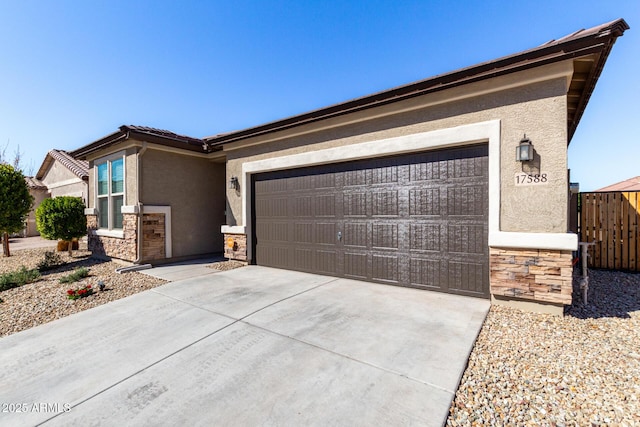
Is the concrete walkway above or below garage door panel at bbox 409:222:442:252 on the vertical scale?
below

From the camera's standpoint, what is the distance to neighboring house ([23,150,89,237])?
42.9 ft

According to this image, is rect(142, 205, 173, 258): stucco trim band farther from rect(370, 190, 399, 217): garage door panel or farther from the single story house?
rect(370, 190, 399, 217): garage door panel

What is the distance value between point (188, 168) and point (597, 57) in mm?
9786

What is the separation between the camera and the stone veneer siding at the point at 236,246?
25.7 ft

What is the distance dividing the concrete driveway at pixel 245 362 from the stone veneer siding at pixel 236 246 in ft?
10.0

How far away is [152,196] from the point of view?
7.86 m

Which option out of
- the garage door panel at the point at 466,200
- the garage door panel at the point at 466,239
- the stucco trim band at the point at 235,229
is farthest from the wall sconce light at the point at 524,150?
the stucco trim band at the point at 235,229

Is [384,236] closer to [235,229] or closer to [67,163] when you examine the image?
[235,229]

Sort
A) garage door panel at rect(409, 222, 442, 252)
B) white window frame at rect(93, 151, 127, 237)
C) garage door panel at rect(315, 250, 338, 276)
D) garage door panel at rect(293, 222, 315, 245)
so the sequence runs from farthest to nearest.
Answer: white window frame at rect(93, 151, 127, 237)
garage door panel at rect(293, 222, 315, 245)
garage door panel at rect(315, 250, 338, 276)
garage door panel at rect(409, 222, 442, 252)

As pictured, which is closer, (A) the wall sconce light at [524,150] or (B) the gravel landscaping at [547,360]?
(B) the gravel landscaping at [547,360]

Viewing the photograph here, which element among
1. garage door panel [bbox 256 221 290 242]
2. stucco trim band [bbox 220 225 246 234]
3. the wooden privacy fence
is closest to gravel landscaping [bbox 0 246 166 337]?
stucco trim band [bbox 220 225 246 234]

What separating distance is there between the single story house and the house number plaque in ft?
0.05

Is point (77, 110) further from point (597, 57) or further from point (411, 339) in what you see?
point (597, 57)

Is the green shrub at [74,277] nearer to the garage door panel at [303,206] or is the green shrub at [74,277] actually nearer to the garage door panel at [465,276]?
the garage door panel at [303,206]
